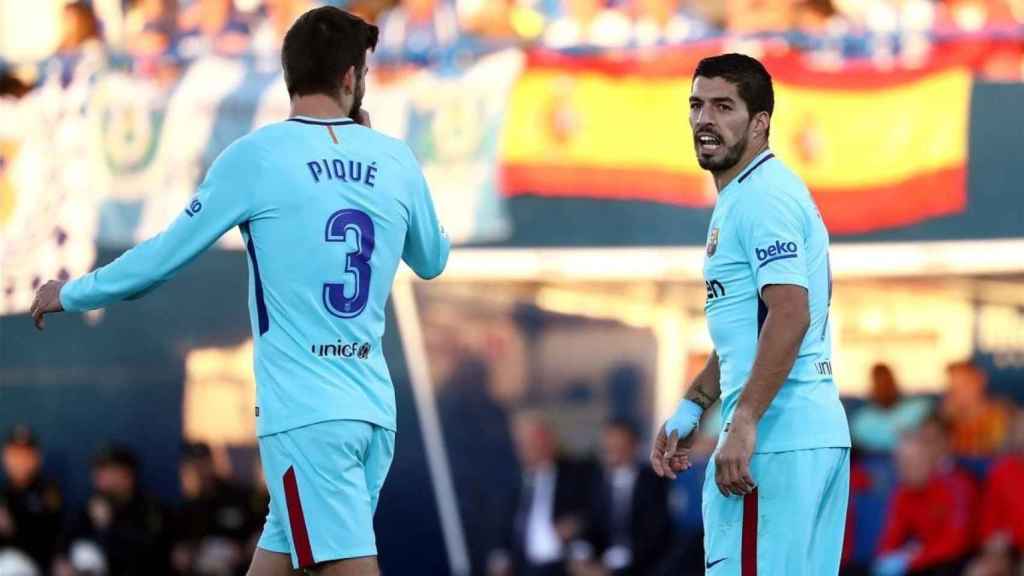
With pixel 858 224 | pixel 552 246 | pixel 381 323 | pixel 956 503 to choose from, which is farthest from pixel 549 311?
pixel 381 323

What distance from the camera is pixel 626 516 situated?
11.6 m

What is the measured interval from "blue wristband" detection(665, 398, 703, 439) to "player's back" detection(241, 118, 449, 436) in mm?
893

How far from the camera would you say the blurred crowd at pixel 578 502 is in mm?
10633

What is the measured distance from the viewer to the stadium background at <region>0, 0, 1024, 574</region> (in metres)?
11.6

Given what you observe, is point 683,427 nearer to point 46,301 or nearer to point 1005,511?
point 46,301

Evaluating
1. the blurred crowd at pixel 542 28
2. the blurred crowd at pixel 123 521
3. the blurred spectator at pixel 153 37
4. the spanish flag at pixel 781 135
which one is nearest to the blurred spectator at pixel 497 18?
the blurred crowd at pixel 542 28

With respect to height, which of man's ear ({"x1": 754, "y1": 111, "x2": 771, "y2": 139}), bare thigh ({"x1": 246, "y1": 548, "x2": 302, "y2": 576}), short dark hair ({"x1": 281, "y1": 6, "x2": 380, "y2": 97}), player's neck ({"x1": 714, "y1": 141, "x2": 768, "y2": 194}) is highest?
short dark hair ({"x1": 281, "y1": 6, "x2": 380, "y2": 97})

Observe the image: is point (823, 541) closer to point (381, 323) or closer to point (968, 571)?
point (381, 323)

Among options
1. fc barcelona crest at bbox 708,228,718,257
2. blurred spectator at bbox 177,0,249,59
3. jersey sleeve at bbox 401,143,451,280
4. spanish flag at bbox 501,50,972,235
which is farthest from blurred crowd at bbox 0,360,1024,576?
jersey sleeve at bbox 401,143,451,280

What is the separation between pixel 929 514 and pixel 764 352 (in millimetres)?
5876

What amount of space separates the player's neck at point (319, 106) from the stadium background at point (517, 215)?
6545 mm

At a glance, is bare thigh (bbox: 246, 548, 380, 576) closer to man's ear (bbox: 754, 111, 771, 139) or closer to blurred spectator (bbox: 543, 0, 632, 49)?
man's ear (bbox: 754, 111, 771, 139)

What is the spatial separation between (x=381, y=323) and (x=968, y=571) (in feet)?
19.6

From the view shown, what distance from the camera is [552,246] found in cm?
1230
